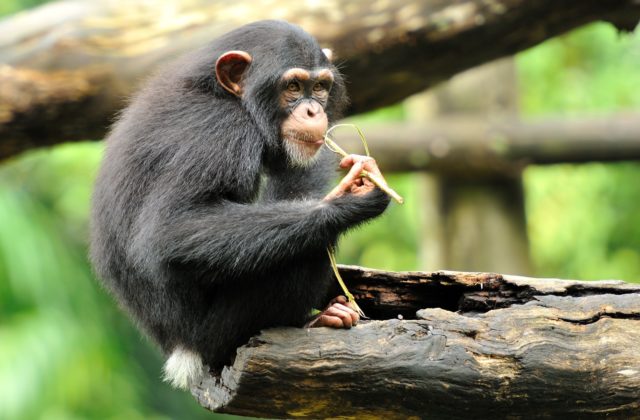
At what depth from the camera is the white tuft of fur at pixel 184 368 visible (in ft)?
12.9

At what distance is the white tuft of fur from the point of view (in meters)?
3.94

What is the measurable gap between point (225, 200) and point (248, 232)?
24 centimetres

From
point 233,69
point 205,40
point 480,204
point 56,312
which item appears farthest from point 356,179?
point 56,312

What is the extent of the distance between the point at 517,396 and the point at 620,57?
31.4 feet

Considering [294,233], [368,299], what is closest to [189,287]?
[294,233]

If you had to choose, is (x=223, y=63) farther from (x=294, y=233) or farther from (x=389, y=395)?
(x=389, y=395)

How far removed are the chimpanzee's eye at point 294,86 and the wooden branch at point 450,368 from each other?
119 centimetres

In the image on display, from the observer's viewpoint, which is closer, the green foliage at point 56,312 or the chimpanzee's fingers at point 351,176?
the chimpanzee's fingers at point 351,176

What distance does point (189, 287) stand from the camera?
12.4ft

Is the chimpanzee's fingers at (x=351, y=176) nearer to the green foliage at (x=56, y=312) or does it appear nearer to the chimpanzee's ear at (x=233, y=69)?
the chimpanzee's ear at (x=233, y=69)

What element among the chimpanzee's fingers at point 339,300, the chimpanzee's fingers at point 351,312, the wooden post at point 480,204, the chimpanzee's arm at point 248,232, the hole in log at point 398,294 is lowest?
the wooden post at point 480,204

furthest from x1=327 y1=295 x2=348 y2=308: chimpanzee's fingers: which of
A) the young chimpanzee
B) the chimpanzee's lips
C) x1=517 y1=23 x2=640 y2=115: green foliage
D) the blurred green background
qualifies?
x1=517 y1=23 x2=640 y2=115: green foliage

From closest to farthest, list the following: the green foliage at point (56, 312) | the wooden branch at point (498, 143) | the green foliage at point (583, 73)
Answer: the wooden branch at point (498, 143) < the green foliage at point (56, 312) < the green foliage at point (583, 73)

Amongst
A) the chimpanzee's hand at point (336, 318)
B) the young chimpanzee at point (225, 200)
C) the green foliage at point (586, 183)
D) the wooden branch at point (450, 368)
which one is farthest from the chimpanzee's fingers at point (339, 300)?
the green foliage at point (586, 183)
